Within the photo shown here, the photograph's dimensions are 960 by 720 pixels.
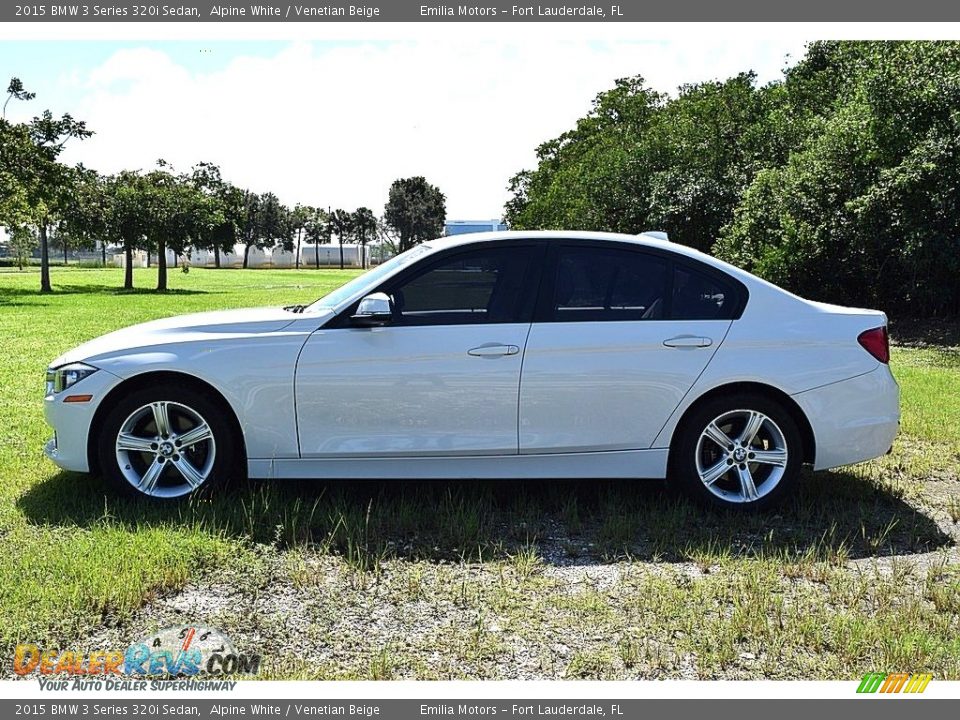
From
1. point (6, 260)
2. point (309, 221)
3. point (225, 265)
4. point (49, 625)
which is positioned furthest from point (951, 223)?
point (225, 265)

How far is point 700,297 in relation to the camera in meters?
5.59

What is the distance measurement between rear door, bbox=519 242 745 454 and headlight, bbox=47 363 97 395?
2.59m

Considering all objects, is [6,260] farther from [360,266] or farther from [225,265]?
[360,266]

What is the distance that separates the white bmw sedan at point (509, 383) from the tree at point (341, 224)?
100 metres

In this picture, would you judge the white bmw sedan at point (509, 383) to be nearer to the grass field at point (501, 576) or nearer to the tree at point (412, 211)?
the grass field at point (501, 576)

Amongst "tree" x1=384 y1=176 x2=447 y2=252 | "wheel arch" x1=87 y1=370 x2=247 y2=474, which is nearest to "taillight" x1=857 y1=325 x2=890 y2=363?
"wheel arch" x1=87 y1=370 x2=247 y2=474

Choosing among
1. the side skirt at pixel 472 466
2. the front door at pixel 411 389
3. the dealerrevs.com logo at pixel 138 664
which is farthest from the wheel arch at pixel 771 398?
the dealerrevs.com logo at pixel 138 664

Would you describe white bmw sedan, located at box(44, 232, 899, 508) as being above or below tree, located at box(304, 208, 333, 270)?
below

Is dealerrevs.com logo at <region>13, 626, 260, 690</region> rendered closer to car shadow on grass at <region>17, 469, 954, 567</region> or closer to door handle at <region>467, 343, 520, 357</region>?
car shadow on grass at <region>17, 469, 954, 567</region>

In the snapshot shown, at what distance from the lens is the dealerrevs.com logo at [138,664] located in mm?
3574

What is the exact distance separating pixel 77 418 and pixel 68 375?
268 mm

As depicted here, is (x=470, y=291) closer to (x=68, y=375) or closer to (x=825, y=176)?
(x=68, y=375)

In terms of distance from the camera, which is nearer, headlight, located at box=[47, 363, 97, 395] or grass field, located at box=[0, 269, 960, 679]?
grass field, located at box=[0, 269, 960, 679]

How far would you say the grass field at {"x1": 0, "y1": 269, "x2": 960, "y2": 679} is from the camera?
12.5 ft
